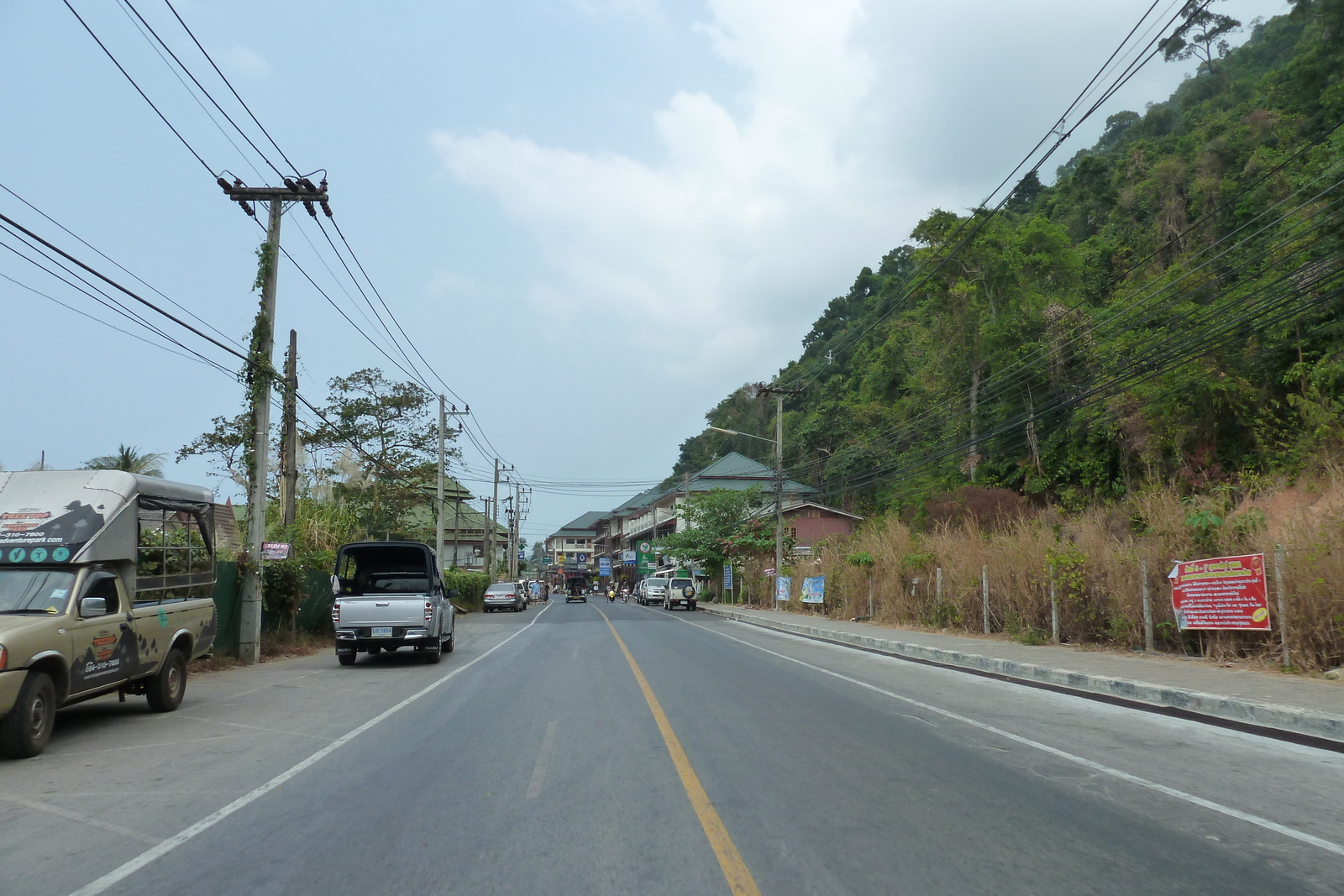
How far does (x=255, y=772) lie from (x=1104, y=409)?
123 ft

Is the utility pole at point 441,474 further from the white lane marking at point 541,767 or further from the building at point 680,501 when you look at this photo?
the white lane marking at point 541,767

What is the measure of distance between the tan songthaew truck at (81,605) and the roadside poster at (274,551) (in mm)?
6036

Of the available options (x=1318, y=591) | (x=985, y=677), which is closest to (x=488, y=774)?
(x=985, y=677)

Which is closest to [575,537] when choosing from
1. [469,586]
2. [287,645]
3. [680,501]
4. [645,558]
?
[645,558]

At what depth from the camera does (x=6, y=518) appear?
9.59m

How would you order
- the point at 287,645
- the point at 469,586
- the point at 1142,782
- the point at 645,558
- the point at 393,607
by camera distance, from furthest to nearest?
the point at 645,558 < the point at 469,586 < the point at 287,645 < the point at 393,607 < the point at 1142,782

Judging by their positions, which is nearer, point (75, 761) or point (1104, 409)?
point (75, 761)

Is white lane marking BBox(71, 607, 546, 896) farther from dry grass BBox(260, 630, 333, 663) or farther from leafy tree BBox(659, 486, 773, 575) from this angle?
leafy tree BBox(659, 486, 773, 575)

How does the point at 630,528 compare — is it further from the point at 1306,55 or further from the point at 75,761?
the point at 75,761

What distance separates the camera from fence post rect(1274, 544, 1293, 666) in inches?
496

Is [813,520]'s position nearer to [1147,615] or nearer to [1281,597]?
[1147,615]

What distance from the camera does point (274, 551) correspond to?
1812 cm

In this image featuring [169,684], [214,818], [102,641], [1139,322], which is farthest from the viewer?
[1139,322]

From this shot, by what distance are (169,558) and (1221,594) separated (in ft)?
54.2
